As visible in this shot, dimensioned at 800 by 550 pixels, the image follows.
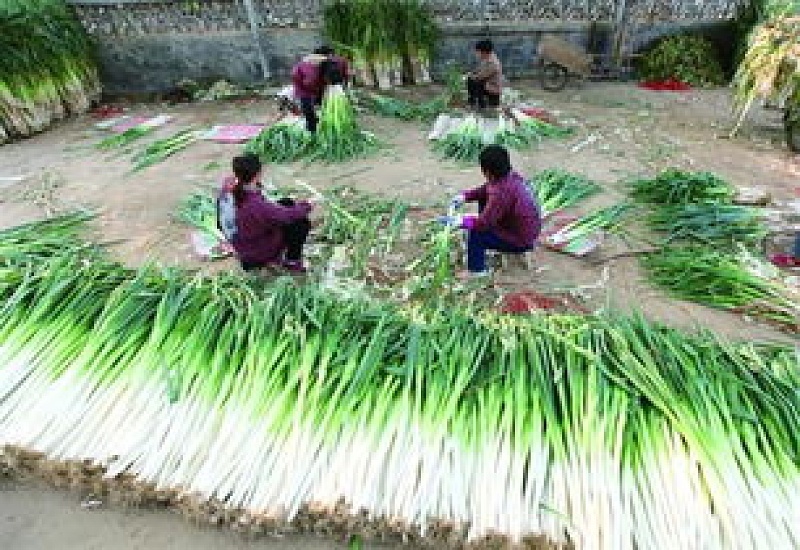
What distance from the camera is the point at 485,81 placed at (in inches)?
281

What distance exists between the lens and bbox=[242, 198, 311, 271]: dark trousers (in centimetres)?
429

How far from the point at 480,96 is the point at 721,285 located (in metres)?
3.92

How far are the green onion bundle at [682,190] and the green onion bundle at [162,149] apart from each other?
4.17 meters

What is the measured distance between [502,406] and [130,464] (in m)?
1.57

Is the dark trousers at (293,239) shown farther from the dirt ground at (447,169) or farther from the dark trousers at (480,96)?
the dark trousers at (480,96)

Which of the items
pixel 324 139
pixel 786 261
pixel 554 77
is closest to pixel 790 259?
pixel 786 261

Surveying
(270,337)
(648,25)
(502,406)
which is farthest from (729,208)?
(648,25)

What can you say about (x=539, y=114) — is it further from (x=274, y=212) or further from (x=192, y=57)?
(x=192, y=57)

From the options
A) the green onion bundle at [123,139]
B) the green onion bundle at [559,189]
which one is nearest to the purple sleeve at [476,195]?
the green onion bundle at [559,189]

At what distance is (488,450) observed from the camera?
110 inches

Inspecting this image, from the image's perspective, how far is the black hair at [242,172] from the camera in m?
3.94

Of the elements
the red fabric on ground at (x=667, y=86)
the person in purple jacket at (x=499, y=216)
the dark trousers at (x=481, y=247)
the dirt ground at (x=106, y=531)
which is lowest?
the dirt ground at (x=106, y=531)

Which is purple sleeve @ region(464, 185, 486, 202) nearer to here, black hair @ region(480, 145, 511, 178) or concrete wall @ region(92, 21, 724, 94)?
black hair @ region(480, 145, 511, 178)

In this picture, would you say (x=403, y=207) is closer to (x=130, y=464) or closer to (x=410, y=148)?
(x=410, y=148)
